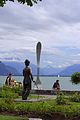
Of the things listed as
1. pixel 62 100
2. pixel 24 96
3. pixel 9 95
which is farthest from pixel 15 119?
pixel 9 95

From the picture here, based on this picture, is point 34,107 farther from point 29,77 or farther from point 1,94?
point 1,94

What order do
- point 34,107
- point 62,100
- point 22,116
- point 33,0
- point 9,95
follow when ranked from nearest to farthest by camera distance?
1. point 33,0
2. point 22,116
3. point 34,107
4. point 62,100
5. point 9,95

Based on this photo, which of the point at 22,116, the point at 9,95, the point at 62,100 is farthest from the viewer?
the point at 9,95

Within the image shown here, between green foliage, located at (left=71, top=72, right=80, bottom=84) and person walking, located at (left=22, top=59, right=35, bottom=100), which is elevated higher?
green foliage, located at (left=71, top=72, right=80, bottom=84)

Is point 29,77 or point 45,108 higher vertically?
point 29,77

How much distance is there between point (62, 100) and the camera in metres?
18.2

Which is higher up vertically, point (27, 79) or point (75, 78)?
point (75, 78)

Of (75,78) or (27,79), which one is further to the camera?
(75,78)

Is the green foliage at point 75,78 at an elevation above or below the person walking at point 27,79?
above

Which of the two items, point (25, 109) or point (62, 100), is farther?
point (62, 100)

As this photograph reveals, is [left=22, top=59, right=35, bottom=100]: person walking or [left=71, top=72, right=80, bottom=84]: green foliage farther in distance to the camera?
[left=71, top=72, right=80, bottom=84]: green foliage

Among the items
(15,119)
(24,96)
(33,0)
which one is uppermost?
(33,0)

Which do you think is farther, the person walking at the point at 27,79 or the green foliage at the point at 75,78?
the green foliage at the point at 75,78

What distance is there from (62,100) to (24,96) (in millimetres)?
3540
